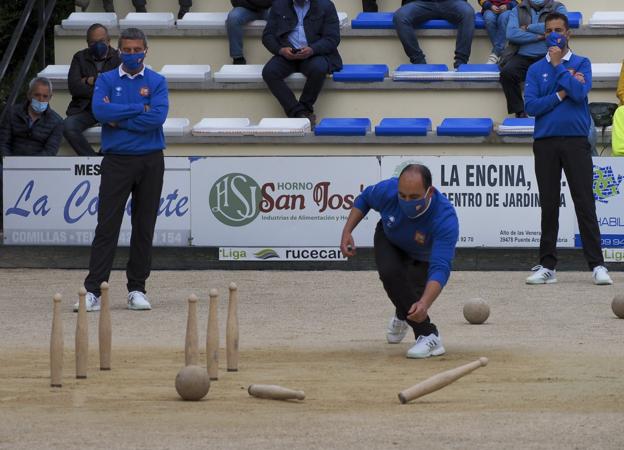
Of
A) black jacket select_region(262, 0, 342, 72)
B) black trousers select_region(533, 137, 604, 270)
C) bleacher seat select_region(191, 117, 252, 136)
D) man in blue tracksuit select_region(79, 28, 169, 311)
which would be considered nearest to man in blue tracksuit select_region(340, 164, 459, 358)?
man in blue tracksuit select_region(79, 28, 169, 311)

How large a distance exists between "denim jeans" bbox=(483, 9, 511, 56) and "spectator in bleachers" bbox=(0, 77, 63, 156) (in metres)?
5.75

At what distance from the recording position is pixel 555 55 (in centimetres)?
1417

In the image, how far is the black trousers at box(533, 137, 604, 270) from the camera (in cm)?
1430

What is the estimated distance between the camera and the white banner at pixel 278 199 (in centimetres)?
1595

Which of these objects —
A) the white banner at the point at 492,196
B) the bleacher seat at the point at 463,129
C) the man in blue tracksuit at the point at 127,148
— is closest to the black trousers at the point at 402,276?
the man in blue tracksuit at the point at 127,148

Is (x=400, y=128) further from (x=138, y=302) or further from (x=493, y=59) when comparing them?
(x=138, y=302)

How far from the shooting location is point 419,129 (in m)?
17.6

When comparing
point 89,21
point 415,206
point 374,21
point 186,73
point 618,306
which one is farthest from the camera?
point 89,21

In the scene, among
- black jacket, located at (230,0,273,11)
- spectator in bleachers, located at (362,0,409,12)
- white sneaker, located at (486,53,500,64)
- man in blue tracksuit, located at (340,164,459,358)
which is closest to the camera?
man in blue tracksuit, located at (340,164,459,358)

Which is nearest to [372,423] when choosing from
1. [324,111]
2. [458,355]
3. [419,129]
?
[458,355]

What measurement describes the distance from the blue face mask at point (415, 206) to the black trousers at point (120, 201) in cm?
346

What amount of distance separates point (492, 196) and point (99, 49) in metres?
5.08

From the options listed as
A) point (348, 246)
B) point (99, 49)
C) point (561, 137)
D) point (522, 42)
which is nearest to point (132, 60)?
point (348, 246)

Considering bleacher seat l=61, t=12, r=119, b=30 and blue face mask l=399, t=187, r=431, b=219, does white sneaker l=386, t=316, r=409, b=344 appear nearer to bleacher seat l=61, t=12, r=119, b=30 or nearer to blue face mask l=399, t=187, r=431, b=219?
blue face mask l=399, t=187, r=431, b=219
